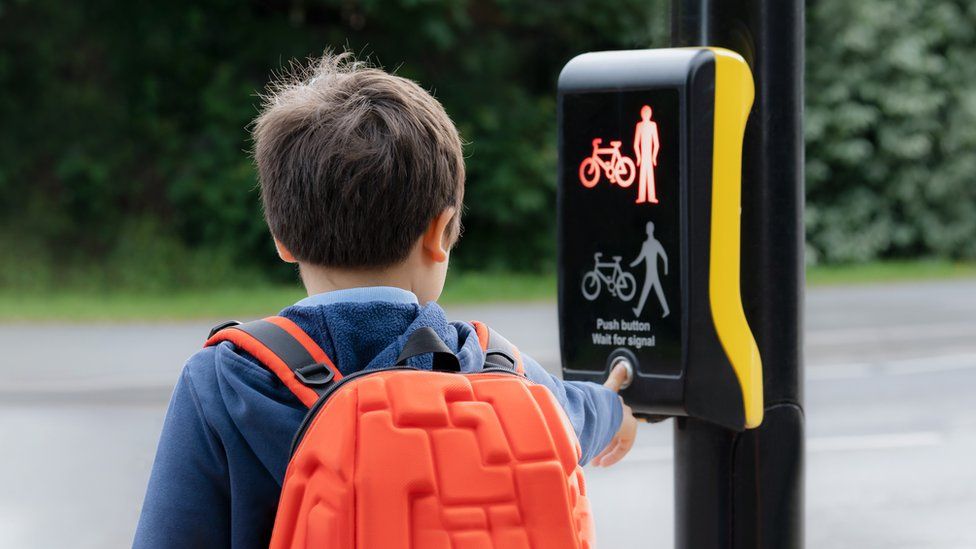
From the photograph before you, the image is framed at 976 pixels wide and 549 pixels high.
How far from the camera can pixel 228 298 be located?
14.1 metres

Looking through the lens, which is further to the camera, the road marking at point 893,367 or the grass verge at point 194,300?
the grass verge at point 194,300

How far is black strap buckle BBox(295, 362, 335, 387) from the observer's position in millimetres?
1613

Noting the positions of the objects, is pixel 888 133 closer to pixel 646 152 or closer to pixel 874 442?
pixel 874 442

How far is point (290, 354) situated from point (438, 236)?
25 cm

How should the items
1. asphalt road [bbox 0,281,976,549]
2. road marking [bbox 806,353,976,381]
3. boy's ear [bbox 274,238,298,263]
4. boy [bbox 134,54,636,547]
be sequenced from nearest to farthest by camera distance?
boy [bbox 134,54,636,547]
boy's ear [bbox 274,238,298,263]
asphalt road [bbox 0,281,976,549]
road marking [bbox 806,353,976,381]

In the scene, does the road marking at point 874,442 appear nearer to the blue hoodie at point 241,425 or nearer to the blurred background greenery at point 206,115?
the blue hoodie at point 241,425

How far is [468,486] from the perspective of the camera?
1558 millimetres

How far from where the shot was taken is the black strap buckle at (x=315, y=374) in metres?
1.61

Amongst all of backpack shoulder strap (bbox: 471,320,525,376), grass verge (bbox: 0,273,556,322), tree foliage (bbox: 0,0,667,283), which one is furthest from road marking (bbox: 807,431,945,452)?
tree foliage (bbox: 0,0,667,283)

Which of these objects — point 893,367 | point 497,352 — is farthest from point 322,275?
point 893,367

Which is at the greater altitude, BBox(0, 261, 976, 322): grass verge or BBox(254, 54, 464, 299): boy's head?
BBox(254, 54, 464, 299): boy's head

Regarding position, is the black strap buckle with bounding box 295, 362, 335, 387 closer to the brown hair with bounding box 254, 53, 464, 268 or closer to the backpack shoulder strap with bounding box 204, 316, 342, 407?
the backpack shoulder strap with bounding box 204, 316, 342, 407

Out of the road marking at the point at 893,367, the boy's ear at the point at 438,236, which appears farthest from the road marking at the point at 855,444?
the boy's ear at the point at 438,236

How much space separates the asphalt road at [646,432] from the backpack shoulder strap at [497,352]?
399 centimetres
